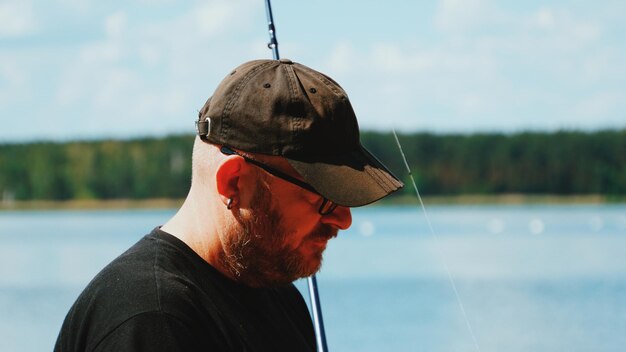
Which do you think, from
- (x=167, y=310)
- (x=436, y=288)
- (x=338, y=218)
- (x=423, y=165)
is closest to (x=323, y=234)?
(x=338, y=218)

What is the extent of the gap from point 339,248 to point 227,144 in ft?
89.3

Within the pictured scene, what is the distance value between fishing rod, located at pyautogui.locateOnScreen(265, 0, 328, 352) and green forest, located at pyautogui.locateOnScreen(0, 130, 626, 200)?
42.0 metres

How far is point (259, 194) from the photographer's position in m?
1.60

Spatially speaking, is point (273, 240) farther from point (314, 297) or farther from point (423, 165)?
point (423, 165)

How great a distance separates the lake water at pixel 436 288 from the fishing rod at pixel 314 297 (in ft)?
0.84

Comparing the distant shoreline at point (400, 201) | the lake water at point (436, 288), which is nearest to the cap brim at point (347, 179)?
the lake water at point (436, 288)

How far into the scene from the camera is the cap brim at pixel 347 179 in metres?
1.58

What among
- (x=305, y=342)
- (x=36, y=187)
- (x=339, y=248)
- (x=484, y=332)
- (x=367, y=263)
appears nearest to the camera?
(x=305, y=342)

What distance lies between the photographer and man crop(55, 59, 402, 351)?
1.58m

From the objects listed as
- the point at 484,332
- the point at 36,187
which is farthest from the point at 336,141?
the point at 36,187

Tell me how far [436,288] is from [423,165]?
1267 inches

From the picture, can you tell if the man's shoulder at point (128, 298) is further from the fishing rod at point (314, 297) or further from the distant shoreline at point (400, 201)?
the distant shoreline at point (400, 201)

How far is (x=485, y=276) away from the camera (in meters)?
19.2

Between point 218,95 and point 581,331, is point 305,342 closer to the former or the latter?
point 218,95
